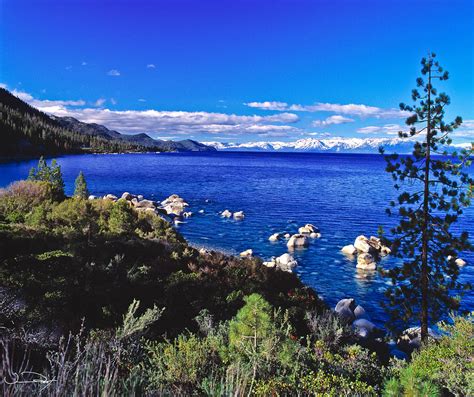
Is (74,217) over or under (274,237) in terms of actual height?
over

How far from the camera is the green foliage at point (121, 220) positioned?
782 inches

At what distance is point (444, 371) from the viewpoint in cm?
729

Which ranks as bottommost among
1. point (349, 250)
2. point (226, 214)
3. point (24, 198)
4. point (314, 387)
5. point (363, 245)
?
point (349, 250)

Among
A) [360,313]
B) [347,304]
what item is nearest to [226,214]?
[347,304]

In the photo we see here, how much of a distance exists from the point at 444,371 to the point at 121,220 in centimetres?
1710

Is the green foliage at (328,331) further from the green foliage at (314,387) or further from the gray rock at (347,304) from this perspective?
the gray rock at (347,304)

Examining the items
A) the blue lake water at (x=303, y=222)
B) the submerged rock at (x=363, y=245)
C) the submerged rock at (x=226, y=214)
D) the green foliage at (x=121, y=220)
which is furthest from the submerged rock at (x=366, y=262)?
the submerged rock at (x=226, y=214)

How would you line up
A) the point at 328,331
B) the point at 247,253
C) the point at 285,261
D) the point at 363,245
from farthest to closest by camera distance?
the point at 363,245, the point at 247,253, the point at 285,261, the point at 328,331

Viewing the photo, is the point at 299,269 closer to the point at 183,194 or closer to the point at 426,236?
the point at 426,236

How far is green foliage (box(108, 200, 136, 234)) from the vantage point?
1986cm

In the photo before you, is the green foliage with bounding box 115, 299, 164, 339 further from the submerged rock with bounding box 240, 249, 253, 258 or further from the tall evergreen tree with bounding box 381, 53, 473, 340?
A: the submerged rock with bounding box 240, 249, 253, 258

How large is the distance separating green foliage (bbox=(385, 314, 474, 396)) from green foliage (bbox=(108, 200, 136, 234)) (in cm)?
1506

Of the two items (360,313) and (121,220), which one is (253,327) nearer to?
(360,313)

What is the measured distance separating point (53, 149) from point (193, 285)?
16959 cm
